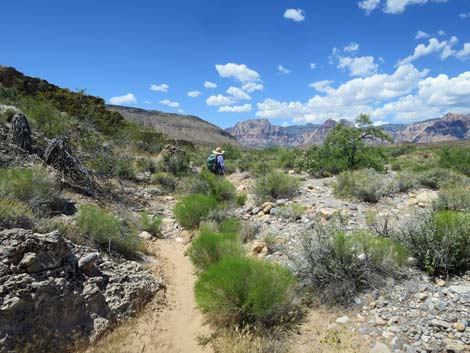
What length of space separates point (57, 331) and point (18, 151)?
611cm

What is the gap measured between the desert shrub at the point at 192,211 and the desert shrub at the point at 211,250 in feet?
7.09

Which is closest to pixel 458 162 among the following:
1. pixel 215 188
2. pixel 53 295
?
pixel 215 188

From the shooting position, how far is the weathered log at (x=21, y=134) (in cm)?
823

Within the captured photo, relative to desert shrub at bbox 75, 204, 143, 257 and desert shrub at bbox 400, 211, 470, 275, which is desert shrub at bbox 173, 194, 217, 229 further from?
desert shrub at bbox 400, 211, 470, 275

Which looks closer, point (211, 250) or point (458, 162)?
point (211, 250)

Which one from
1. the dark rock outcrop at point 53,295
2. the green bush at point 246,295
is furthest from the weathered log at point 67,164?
the green bush at point 246,295

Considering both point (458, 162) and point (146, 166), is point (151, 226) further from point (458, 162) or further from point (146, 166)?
point (458, 162)

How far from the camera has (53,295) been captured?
11.3 ft

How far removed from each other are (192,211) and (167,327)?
3.65 meters

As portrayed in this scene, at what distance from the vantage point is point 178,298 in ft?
15.2

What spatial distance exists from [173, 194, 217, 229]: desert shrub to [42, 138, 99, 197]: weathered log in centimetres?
246

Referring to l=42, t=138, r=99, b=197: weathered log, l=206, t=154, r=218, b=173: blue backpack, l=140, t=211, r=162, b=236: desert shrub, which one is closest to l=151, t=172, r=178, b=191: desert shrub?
l=206, t=154, r=218, b=173: blue backpack

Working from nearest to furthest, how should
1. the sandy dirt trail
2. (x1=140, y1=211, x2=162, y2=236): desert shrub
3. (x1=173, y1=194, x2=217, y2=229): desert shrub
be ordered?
the sandy dirt trail < (x1=140, y1=211, x2=162, y2=236): desert shrub < (x1=173, y1=194, x2=217, y2=229): desert shrub

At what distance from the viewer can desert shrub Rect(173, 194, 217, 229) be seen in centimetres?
743
